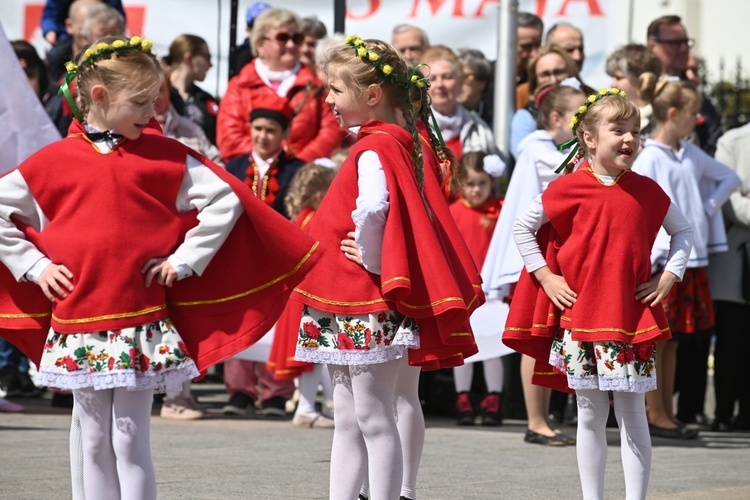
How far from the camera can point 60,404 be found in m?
9.47

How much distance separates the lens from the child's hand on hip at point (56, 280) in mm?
4664

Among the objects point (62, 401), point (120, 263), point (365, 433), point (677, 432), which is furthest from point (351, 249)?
point (62, 401)

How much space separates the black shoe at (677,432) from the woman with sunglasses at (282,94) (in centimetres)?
303

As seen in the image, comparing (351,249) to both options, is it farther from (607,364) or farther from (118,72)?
(607,364)

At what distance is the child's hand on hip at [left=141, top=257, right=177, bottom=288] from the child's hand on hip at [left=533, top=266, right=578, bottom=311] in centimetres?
176

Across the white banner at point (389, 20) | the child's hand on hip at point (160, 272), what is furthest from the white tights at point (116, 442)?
the white banner at point (389, 20)

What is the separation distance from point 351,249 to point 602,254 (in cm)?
114

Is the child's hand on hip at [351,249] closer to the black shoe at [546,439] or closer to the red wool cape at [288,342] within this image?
the black shoe at [546,439]

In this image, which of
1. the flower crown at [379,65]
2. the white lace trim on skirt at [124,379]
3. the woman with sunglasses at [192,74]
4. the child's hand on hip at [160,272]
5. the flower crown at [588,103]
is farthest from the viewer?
the woman with sunglasses at [192,74]

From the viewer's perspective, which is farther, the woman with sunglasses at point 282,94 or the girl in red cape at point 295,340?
the woman with sunglasses at point 282,94

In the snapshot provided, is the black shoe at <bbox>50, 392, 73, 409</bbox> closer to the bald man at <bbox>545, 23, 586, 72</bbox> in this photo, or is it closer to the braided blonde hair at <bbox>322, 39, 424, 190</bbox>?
the bald man at <bbox>545, 23, 586, 72</bbox>

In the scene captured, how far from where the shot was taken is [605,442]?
18.5ft

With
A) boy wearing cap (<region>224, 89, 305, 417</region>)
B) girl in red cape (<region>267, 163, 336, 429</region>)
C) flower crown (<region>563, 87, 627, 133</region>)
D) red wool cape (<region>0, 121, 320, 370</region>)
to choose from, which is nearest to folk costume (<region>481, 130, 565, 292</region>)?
girl in red cape (<region>267, 163, 336, 429</region>)

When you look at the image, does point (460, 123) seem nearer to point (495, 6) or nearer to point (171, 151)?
point (495, 6)
